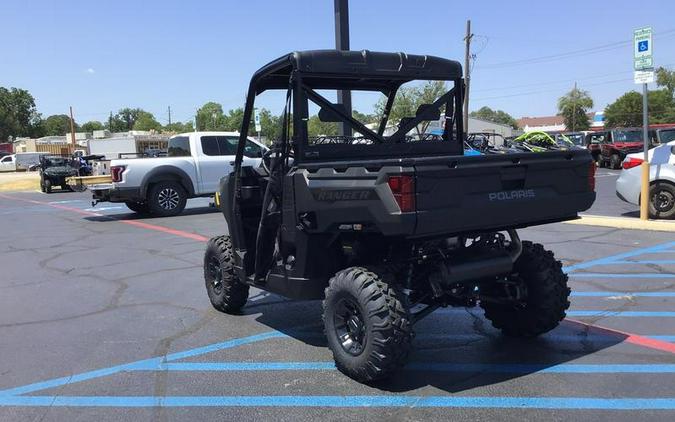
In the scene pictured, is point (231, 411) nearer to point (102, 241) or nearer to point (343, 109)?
point (343, 109)

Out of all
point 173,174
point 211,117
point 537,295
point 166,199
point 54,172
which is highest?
point 211,117

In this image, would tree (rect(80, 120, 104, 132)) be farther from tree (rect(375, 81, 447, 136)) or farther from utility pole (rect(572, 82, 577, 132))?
tree (rect(375, 81, 447, 136))

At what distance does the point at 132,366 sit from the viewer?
452 cm

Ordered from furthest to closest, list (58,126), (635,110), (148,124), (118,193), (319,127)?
1. (58,126)
2. (148,124)
3. (635,110)
4. (118,193)
5. (319,127)

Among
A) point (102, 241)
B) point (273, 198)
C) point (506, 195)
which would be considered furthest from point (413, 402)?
point (102, 241)

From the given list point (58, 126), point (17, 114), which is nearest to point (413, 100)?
point (17, 114)

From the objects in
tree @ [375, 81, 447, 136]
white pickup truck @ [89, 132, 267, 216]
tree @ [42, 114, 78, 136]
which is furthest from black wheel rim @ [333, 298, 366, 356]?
tree @ [42, 114, 78, 136]

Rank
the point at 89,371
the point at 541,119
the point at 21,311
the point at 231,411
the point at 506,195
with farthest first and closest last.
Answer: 1. the point at 541,119
2. the point at 21,311
3. the point at 89,371
4. the point at 506,195
5. the point at 231,411

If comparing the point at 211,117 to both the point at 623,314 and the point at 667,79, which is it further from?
the point at 623,314

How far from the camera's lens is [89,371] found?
4.45m

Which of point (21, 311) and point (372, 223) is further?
point (21, 311)

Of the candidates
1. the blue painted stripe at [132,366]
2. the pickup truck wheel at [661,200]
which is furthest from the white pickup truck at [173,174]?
the blue painted stripe at [132,366]

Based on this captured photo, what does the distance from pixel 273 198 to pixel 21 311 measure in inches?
138

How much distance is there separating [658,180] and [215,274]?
930 cm
